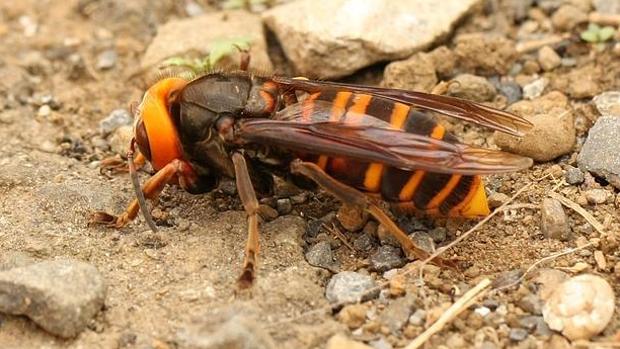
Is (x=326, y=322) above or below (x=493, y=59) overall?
below

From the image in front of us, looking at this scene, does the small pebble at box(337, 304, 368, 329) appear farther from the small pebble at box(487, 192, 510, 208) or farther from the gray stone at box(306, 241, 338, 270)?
the small pebble at box(487, 192, 510, 208)

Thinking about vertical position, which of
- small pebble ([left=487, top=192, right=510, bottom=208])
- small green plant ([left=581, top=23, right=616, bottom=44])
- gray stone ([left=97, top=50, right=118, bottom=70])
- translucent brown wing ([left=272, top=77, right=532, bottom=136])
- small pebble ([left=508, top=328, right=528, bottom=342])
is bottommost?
gray stone ([left=97, top=50, right=118, bottom=70])

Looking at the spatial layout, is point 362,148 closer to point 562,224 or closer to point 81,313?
point 562,224

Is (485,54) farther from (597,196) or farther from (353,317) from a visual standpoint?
(353,317)

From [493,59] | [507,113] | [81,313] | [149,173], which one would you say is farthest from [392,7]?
[81,313]

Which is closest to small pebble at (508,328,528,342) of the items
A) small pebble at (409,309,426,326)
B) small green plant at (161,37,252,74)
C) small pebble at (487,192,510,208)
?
small pebble at (409,309,426,326)

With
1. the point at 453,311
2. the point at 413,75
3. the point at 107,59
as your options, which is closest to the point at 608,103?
the point at 413,75

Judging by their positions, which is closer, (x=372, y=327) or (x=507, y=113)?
(x=372, y=327)
